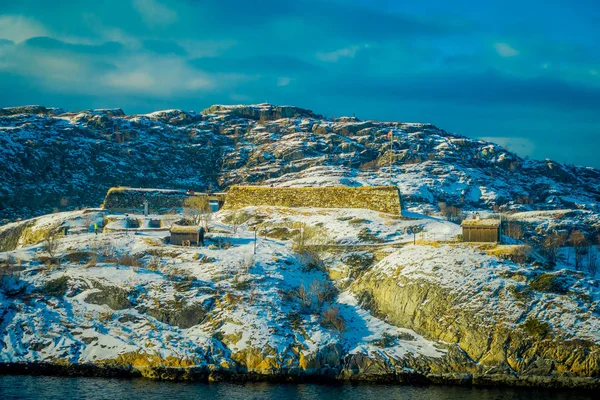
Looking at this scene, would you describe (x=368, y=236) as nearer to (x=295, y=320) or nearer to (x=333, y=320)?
(x=333, y=320)

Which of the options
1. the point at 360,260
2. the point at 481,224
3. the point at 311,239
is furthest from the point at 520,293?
the point at 311,239

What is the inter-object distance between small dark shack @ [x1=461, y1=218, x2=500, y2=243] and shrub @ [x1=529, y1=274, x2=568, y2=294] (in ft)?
37.1

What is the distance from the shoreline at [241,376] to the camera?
74812 mm

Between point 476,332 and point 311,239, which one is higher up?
point 311,239

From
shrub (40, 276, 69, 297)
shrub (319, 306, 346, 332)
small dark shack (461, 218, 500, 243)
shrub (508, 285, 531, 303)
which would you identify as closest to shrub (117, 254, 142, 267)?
shrub (40, 276, 69, 297)

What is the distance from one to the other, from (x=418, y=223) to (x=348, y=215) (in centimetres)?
1129

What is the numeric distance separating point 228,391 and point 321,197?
60258mm

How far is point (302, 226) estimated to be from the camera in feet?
371

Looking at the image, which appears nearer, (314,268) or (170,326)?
(170,326)

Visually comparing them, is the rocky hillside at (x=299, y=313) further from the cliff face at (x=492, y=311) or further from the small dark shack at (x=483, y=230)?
the small dark shack at (x=483, y=230)

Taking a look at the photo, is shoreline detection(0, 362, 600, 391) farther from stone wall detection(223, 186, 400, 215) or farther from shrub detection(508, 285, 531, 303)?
stone wall detection(223, 186, 400, 215)

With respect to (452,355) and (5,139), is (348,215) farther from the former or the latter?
(5,139)

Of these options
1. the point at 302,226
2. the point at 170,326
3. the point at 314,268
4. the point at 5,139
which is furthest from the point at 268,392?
the point at 5,139

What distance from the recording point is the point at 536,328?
77.8 m
